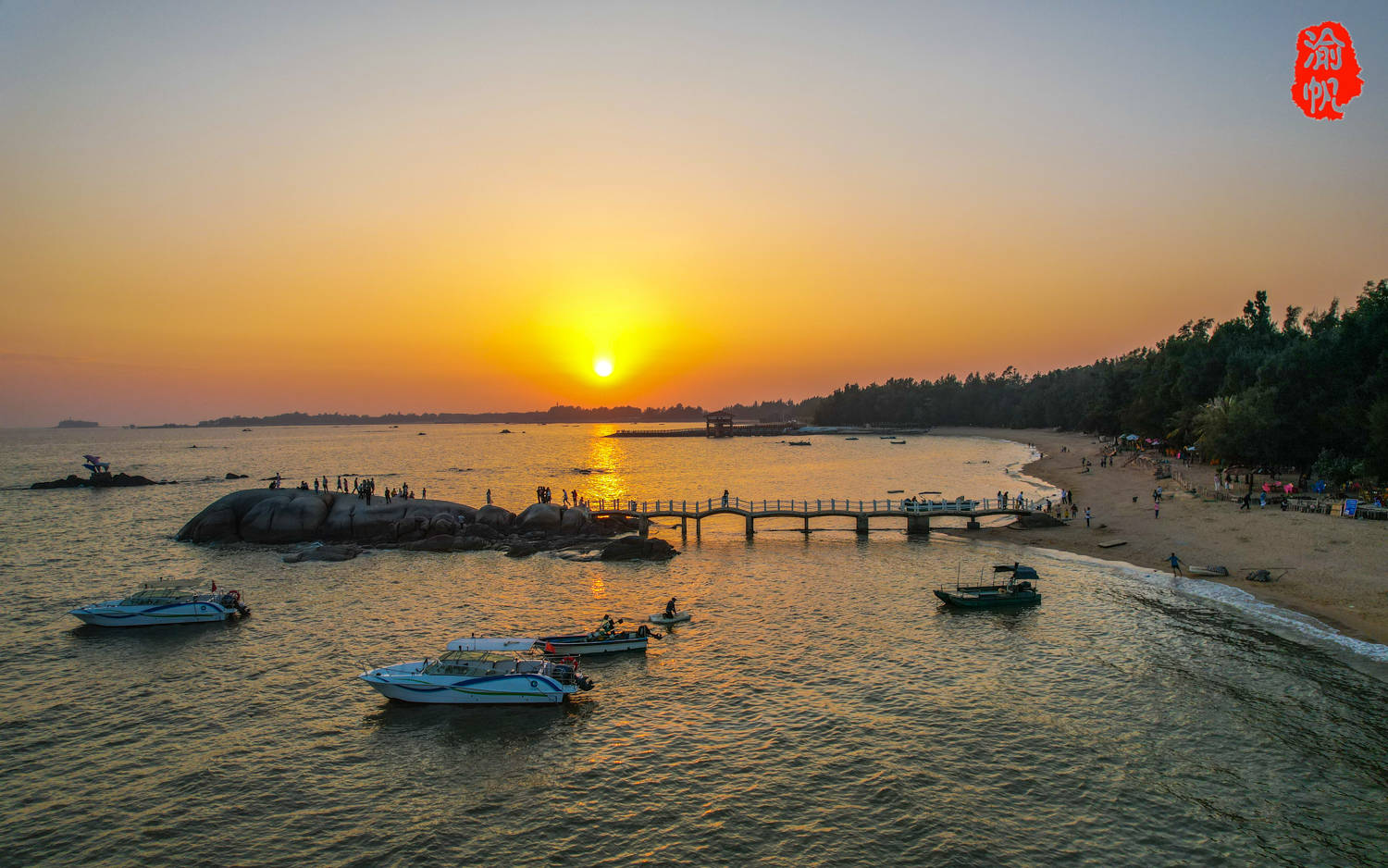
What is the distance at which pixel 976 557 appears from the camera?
51.8 m

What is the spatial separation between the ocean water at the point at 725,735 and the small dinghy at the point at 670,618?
1402 mm

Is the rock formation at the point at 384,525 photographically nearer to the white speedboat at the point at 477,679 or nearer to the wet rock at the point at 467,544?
the wet rock at the point at 467,544

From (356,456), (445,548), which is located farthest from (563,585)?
(356,456)

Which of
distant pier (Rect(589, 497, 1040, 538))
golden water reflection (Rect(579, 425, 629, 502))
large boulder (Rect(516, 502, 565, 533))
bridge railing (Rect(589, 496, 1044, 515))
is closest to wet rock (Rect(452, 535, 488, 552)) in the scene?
large boulder (Rect(516, 502, 565, 533))

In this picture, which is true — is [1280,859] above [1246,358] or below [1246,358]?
below

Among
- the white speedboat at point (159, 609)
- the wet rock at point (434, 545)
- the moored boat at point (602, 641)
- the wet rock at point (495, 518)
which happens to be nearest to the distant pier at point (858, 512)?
the wet rock at point (495, 518)

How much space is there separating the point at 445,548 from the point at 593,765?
3696 centimetres

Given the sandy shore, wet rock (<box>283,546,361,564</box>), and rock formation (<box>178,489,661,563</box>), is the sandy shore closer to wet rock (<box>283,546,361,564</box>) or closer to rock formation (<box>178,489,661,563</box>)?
rock formation (<box>178,489,661,563</box>)

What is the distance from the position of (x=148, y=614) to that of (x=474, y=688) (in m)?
22.5

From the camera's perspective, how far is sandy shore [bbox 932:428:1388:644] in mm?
35375

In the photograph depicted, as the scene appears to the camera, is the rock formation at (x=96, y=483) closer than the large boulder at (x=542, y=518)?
No

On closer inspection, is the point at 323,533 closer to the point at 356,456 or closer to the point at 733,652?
the point at 733,652

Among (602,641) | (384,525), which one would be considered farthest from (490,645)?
(384,525)

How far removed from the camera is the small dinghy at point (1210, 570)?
138 feet
